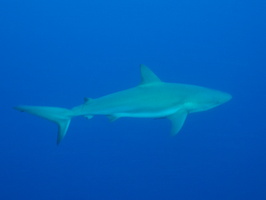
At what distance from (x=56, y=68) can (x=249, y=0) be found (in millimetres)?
6959

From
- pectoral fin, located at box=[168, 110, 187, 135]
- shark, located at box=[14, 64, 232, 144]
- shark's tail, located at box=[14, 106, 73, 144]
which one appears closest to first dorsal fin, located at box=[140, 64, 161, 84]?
shark, located at box=[14, 64, 232, 144]

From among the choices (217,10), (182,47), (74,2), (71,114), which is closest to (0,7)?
(74,2)

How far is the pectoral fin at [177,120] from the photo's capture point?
4781 millimetres

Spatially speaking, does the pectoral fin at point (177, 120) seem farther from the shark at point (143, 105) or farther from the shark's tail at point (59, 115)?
the shark's tail at point (59, 115)

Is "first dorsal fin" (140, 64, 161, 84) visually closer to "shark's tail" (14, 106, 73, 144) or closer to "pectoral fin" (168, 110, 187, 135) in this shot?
"pectoral fin" (168, 110, 187, 135)

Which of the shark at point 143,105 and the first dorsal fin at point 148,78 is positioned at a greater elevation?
the first dorsal fin at point 148,78

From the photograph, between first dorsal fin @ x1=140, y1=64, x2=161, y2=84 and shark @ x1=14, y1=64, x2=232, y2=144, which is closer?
shark @ x1=14, y1=64, x2=232, y2=144

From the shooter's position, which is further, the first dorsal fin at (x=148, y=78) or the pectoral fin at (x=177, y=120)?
the first dorsal fin at (x=148, y=78)

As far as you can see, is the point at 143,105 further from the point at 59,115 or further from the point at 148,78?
the point at 59,115

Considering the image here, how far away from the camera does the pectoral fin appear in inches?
188

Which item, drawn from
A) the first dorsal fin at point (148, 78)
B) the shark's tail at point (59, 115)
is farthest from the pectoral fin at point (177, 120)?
the shark's tail at point (59, 115)

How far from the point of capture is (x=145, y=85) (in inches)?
197

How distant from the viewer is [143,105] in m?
4.78

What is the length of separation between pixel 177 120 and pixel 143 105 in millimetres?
545
